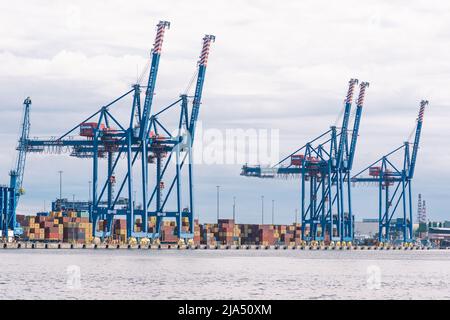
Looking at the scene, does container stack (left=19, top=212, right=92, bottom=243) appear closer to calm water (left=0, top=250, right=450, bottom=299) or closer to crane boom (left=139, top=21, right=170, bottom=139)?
crane boom (left=139, top=21, right=170, bottom=139)

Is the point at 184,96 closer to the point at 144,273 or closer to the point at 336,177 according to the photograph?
the point at 336,177

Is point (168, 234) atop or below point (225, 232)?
below

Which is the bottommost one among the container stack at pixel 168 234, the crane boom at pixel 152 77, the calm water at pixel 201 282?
the calm water at pixel 201 282

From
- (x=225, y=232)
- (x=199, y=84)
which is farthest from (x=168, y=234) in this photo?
(x=199, y=84)

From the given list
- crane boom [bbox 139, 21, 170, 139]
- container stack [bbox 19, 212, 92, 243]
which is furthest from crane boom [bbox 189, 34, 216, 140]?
container stack [bbox 19, 212, 92, 243]

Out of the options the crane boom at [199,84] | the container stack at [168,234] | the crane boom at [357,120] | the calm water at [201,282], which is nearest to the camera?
the calm water at [201,282]

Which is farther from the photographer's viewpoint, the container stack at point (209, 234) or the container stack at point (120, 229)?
the container stack at point (209, 234)

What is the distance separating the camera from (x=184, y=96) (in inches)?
5541

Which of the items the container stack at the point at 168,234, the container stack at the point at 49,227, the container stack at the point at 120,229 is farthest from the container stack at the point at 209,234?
the container stack at the point at 49,227

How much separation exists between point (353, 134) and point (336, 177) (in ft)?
28.3

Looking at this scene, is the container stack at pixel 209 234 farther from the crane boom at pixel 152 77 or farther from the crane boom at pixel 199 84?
the crane boom at pixel 152 77

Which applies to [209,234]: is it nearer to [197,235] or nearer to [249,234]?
[197,235]

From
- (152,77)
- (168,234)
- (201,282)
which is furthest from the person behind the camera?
(168,234)
